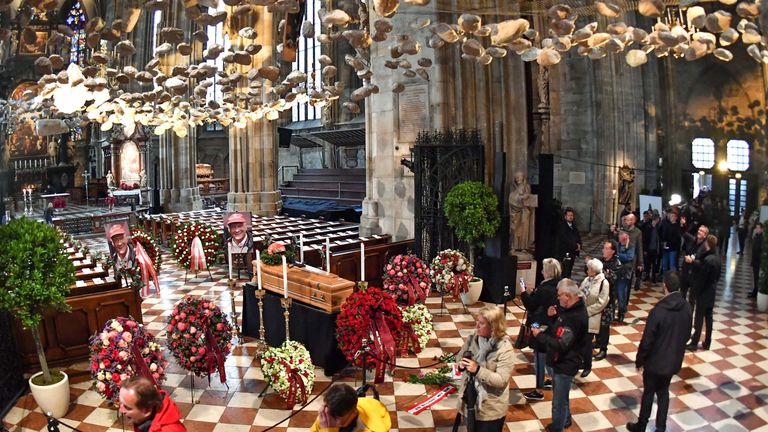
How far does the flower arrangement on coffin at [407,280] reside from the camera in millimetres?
7625

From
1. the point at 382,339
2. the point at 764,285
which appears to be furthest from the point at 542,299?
the point at 764,285

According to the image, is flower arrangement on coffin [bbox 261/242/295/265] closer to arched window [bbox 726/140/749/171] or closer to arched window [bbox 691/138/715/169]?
arched window [bbox 691/138/715/169]

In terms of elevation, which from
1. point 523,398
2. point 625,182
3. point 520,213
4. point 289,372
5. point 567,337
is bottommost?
point 523,398

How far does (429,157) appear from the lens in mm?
10266

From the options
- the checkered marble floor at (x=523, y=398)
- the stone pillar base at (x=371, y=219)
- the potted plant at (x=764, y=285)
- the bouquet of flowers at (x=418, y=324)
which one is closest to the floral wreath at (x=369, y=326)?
the checkered marble floor at (x=523, y=398)

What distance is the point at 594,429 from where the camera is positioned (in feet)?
16.9

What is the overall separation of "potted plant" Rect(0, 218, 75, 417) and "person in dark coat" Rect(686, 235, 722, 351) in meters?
7.44

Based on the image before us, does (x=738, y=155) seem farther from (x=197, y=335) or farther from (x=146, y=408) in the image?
(x=146, y=408)

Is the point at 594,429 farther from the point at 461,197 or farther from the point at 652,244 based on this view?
the point at 652,244

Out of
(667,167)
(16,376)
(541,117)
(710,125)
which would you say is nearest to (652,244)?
(541,117)

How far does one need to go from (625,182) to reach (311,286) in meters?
15.7

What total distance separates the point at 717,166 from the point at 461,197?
59.4 ft

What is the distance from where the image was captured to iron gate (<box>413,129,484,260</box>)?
10181 mm

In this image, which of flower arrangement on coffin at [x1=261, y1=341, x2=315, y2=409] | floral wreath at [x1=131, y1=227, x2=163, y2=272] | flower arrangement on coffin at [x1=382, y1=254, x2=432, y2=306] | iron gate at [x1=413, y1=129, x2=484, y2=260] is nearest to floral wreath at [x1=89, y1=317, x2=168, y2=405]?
flower arrangement on coffin at [x1=261, y1=341, x2=315, y2=409]
